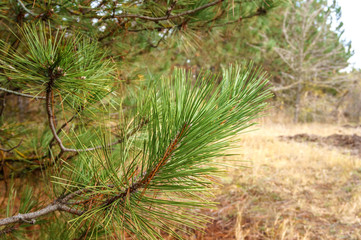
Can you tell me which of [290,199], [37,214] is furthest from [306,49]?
[37,214]

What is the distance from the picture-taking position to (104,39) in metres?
1.51

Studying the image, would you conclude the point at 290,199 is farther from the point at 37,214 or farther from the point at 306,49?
the point at 306,49

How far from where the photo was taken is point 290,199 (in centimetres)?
231

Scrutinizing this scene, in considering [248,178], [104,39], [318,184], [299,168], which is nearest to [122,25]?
[104,39]

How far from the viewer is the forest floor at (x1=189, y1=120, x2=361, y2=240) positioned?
5.61ft

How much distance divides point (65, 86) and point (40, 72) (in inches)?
3.2

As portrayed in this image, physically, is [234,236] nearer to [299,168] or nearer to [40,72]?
[40,72]

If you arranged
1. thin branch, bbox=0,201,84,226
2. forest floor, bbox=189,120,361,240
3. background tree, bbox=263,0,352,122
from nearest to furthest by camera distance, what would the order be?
thin branch, bbox=0,201,84,226
forest floor, bbox=189,120,361,240
background tree, bbox=263,0,352,122

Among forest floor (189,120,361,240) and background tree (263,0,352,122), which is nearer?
forest floor (189,120,361,240)

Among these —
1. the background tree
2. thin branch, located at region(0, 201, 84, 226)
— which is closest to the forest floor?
thin branch, located at region(0, 201, 84, 226)

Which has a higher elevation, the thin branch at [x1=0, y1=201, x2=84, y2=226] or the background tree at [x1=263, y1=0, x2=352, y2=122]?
the background tree at [x1=263, y1=0, x2=352, y2=122]

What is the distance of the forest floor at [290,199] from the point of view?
67.3 inches

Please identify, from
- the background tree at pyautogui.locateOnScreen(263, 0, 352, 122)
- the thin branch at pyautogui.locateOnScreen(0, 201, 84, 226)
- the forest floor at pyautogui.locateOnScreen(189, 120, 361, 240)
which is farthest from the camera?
the background tree at pyautogui.locateOnScreen(263, 0, 352, 122)

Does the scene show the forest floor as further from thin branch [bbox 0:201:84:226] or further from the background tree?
the background tree
